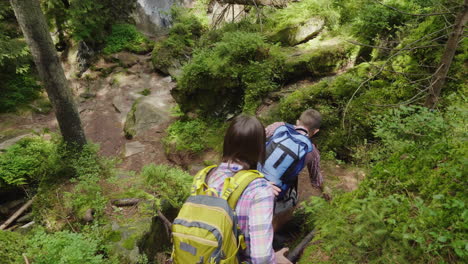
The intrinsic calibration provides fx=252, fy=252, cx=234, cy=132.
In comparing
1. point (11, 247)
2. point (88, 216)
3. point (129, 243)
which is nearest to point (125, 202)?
point (88, 216)

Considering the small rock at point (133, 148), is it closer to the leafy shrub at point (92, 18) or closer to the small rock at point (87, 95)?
the small rock at point (87, 95)

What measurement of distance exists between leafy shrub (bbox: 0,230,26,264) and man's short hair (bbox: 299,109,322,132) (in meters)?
4.23

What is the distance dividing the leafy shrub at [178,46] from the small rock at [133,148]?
5.83 meters

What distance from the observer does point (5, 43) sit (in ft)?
34.0

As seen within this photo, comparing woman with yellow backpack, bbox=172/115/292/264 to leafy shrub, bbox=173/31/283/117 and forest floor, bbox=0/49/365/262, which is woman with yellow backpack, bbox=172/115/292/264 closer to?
forest floor, bbox=0/49/365/262

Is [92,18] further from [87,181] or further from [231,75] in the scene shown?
[87,181]

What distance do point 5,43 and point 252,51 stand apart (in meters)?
10.4

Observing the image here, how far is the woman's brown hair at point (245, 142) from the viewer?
2.14 m

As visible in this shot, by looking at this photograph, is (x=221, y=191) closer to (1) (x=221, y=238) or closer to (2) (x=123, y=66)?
(1) (x=221, y=238)

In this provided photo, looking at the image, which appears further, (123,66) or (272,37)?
(123,66)

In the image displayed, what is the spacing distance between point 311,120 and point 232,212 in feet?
6.99

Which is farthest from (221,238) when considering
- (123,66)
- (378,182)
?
(123,66)

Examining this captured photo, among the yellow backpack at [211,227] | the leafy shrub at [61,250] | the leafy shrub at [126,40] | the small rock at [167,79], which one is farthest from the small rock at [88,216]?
the leafy shrub at [126,40]

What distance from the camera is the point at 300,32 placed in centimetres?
857
